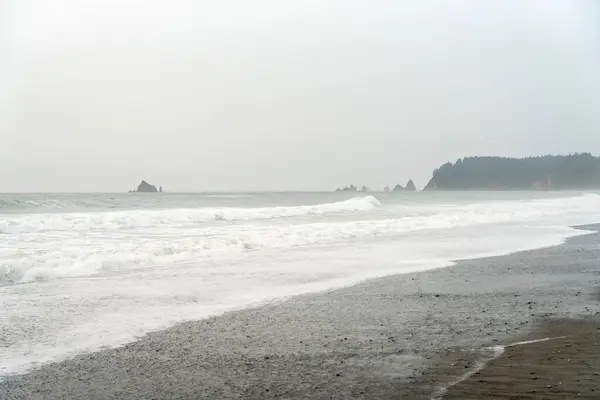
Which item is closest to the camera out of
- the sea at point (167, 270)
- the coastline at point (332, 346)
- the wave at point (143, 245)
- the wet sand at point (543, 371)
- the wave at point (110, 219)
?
the wet sand at point (543, 371)

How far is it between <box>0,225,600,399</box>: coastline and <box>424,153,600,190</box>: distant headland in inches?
5057

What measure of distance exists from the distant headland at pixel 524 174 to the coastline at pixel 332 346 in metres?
128

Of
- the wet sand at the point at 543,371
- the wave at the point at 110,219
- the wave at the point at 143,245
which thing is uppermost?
the wave at the point at 110,219

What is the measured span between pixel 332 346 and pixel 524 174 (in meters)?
137

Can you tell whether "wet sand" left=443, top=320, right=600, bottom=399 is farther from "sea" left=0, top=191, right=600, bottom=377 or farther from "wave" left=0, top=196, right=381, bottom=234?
"wave" left=0, top=196, right=381, bottom=234

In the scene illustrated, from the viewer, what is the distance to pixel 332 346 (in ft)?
18.1

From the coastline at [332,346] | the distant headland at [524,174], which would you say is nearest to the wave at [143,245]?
the coastline at [332,346]

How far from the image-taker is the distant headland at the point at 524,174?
12650 cm

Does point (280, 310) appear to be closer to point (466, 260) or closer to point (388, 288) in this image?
point (388, 288)

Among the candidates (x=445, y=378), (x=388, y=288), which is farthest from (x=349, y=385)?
(x=388, y=288)

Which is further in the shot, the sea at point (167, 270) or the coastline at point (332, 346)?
the sea at point (167, 270)

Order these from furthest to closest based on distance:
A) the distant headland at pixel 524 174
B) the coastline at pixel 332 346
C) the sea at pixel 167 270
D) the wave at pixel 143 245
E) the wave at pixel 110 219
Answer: the distant headland at pixel 524 174 < the wave at pixel 110 219 < the wave at pixel 143 245 < the sea at pixel 167 270 < the coastline at pixel 332 346

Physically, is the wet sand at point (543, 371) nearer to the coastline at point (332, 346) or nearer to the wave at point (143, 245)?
the coastline at point (332, 346)

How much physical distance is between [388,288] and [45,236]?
12012mm
